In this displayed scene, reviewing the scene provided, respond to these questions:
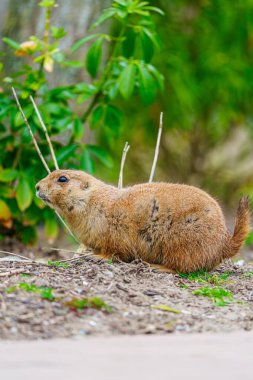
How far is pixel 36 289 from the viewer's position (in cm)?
450

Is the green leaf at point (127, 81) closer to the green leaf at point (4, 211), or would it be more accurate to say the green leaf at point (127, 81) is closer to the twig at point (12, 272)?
the green leaf at point (4, 211)

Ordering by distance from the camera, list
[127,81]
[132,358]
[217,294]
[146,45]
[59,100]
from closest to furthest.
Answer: [132,358] < [217,294] < [127,81] < [146,45] < [59,100]

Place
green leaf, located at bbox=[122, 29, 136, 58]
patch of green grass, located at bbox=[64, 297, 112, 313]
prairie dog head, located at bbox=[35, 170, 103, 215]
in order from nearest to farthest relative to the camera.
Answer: patch of green grass, located at bbox=[64, 297, 112, 313] → prairie dog head, located at bbox=[35, 170, 103, 215] → green leaf, located at bbox=[122, 29, 136, 58]

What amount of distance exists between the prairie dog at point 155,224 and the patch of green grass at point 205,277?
50 millimetres

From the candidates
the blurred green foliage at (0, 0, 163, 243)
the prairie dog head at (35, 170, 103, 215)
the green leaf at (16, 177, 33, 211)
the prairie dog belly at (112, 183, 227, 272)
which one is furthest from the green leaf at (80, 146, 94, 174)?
the prairie dog belly at (112, 183, 227, 272)

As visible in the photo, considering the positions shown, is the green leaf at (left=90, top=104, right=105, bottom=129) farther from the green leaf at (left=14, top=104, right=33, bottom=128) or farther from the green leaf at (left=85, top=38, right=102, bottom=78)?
the green leaf at (left=14, top=104, right=33, bottom=128)

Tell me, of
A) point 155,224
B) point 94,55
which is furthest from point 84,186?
point 94,55

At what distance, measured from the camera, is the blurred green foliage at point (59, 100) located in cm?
698

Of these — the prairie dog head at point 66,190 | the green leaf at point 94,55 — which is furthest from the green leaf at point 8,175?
the prairie dog head at point 66,190

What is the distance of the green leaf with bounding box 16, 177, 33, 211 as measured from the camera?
7309mm

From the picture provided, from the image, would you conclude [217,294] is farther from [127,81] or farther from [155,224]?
[127,81]

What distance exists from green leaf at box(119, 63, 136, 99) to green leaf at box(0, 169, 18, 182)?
1.29 meters

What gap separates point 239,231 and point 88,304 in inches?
69.6

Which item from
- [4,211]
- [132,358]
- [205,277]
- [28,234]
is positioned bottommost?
[28,234]
